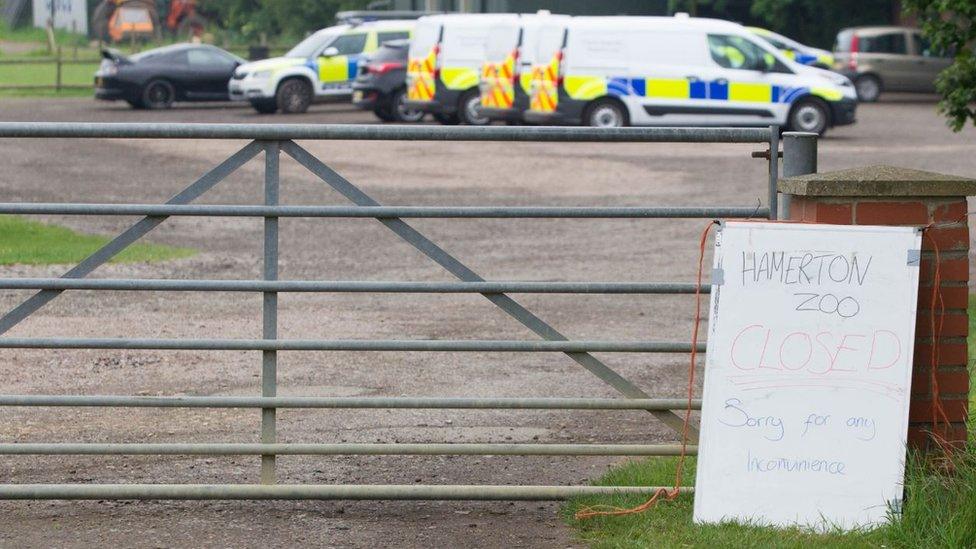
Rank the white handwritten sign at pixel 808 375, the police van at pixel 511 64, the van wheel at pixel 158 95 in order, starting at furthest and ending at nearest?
the van wheel at pixel 158 95 → the police van at pixel 511 64 → the white handwritten sign at pixel 808 375

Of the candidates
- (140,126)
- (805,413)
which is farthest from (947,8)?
(140,126)

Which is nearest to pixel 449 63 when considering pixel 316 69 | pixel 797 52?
pixel 316 69

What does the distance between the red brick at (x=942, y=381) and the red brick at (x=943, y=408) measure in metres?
0.03

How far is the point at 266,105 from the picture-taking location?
32156mm

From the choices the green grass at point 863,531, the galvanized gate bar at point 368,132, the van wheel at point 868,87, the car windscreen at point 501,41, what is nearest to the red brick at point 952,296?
the green grass at point 863,531

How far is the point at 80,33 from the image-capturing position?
83.8 m

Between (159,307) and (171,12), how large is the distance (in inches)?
3111

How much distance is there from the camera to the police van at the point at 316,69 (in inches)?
1260

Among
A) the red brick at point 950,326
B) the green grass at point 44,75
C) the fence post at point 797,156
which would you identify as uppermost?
the fence post at point 797,156

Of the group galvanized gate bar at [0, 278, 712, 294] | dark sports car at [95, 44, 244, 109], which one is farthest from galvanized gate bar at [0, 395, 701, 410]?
dark sports car at [95, 44, 244, 109]

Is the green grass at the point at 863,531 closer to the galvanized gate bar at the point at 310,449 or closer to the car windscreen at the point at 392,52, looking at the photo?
the galvanized gate bar at the point at 310,449

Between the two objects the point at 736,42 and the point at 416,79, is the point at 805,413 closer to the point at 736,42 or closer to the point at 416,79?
the point at 736,42

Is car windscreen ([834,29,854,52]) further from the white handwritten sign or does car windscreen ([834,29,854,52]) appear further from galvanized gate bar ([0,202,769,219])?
the white handwritten sign

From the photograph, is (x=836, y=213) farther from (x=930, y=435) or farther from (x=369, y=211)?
(x=369, y=211)
